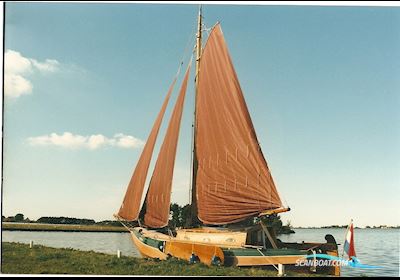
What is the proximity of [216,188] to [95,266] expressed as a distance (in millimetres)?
2968

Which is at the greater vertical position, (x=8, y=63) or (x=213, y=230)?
(x=8, y=63)

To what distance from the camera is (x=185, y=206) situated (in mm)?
10922

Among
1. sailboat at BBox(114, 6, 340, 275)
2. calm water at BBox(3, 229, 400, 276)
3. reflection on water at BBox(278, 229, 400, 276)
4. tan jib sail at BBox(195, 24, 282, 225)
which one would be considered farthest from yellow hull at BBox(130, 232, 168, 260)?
reflection on water at BBox(278, 229, 400, 276)

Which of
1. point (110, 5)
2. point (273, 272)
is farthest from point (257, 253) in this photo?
point (110, 5)

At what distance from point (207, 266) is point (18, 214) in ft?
12.8

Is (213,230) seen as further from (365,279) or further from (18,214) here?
(18,214)

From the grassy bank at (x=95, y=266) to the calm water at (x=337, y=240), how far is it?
0.42 metres

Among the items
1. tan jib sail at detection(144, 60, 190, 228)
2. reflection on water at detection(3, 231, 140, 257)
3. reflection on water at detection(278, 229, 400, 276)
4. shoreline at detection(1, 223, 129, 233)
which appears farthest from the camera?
tan jib sail at detection(144, 60, 190, 228)

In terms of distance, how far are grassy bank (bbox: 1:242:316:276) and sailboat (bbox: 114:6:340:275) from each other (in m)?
0.36

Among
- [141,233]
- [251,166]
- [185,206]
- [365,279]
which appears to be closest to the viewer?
[365,279]

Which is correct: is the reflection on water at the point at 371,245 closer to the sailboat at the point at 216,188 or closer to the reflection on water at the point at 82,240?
the sailboat at the point at 216,188

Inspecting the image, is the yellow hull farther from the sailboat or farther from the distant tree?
the distant tree

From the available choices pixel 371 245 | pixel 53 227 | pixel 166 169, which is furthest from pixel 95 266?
pixel 371 245

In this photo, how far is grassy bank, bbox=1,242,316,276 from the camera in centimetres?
898
